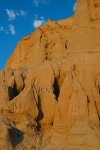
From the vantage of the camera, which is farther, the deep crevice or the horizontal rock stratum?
the deep crevice

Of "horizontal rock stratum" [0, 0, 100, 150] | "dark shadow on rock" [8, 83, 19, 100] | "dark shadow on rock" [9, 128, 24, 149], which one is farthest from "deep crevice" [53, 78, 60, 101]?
"dark shadow on rock" [9, 128, 24, 149]

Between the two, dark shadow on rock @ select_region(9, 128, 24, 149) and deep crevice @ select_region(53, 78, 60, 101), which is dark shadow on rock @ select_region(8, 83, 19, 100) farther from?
dark shadow on rock @ select_region(9, 128, 24, 149)

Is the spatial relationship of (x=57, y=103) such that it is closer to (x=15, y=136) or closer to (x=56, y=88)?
(x=56, y=88)

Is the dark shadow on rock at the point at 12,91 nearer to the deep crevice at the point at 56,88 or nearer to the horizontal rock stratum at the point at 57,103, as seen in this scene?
the horizontal rock stratum at the point at 57,103

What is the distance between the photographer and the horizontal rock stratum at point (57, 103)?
16422mm

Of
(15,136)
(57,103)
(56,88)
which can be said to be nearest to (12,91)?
(56,88)

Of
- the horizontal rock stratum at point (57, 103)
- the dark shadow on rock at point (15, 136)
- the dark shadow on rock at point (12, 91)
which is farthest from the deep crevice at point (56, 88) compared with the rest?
Result: the dark shadow on rock at point (15, 136)

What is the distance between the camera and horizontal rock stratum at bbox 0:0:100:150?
16422 mm

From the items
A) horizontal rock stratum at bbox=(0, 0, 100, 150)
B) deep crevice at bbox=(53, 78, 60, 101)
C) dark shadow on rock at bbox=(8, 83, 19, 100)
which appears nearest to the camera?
horizontal rock stratum at bbox=(0, 0, 100, 150)

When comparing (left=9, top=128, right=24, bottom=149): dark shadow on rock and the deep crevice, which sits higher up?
the deep crevice

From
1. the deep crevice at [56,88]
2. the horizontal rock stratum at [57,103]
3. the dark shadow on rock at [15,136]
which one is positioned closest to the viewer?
the horizontal rock stratum at [57,103]

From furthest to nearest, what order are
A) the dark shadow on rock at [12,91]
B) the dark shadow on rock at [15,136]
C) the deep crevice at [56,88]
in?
the deep crevice at [56,88], the dark shadow on rock at [12,91], the dark shadow on rock at [15,136]

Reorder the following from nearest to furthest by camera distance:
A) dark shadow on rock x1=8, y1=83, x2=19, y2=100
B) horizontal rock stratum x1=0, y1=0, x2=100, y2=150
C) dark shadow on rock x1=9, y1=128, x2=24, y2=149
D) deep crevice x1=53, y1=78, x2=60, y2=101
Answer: horizontal rock stratum x1=0, y1=0, x2=100, y2=150 → dark shadow on rock x1=9, y1=128, x2=24, y2=149 → dark shadow on rock x1=8, y1=83, x2=19, y2=100 → deep crevice x1=53, y1=78, x2=60, y2=101

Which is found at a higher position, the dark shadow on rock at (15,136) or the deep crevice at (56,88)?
the deep crevice at (56,88)
